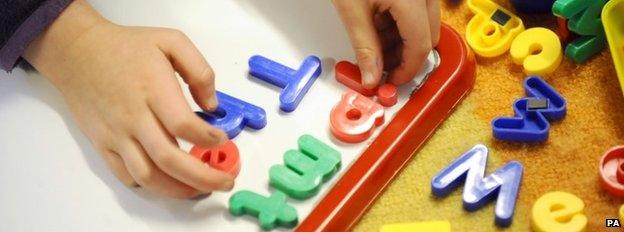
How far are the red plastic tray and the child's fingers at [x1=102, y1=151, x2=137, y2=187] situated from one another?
135 millimetres

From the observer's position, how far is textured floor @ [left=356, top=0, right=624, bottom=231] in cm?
54

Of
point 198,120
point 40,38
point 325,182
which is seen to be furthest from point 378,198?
point 40,38

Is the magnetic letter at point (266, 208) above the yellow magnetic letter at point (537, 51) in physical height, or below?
below

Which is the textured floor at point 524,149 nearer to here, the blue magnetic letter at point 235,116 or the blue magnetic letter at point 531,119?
the blue magnetic letter at point 531,119

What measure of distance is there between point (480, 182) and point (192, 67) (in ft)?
0.73

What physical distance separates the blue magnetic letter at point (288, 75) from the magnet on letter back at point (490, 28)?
0.45 ft

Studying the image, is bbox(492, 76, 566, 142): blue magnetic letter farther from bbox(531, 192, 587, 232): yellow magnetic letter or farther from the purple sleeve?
the purple sleeve

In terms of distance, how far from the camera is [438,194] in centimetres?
56

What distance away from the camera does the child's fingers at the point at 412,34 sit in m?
0.56

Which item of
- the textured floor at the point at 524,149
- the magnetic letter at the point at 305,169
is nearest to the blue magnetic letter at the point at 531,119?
the textured floor at the point at 524,149

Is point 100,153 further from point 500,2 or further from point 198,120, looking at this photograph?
point 500,2

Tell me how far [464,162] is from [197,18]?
0.28 metres

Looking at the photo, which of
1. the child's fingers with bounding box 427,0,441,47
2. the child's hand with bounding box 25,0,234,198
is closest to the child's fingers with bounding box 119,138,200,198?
the child's hand with bounding box 25,0,234,198

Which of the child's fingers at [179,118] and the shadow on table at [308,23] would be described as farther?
the shadow on table at [308,23]
